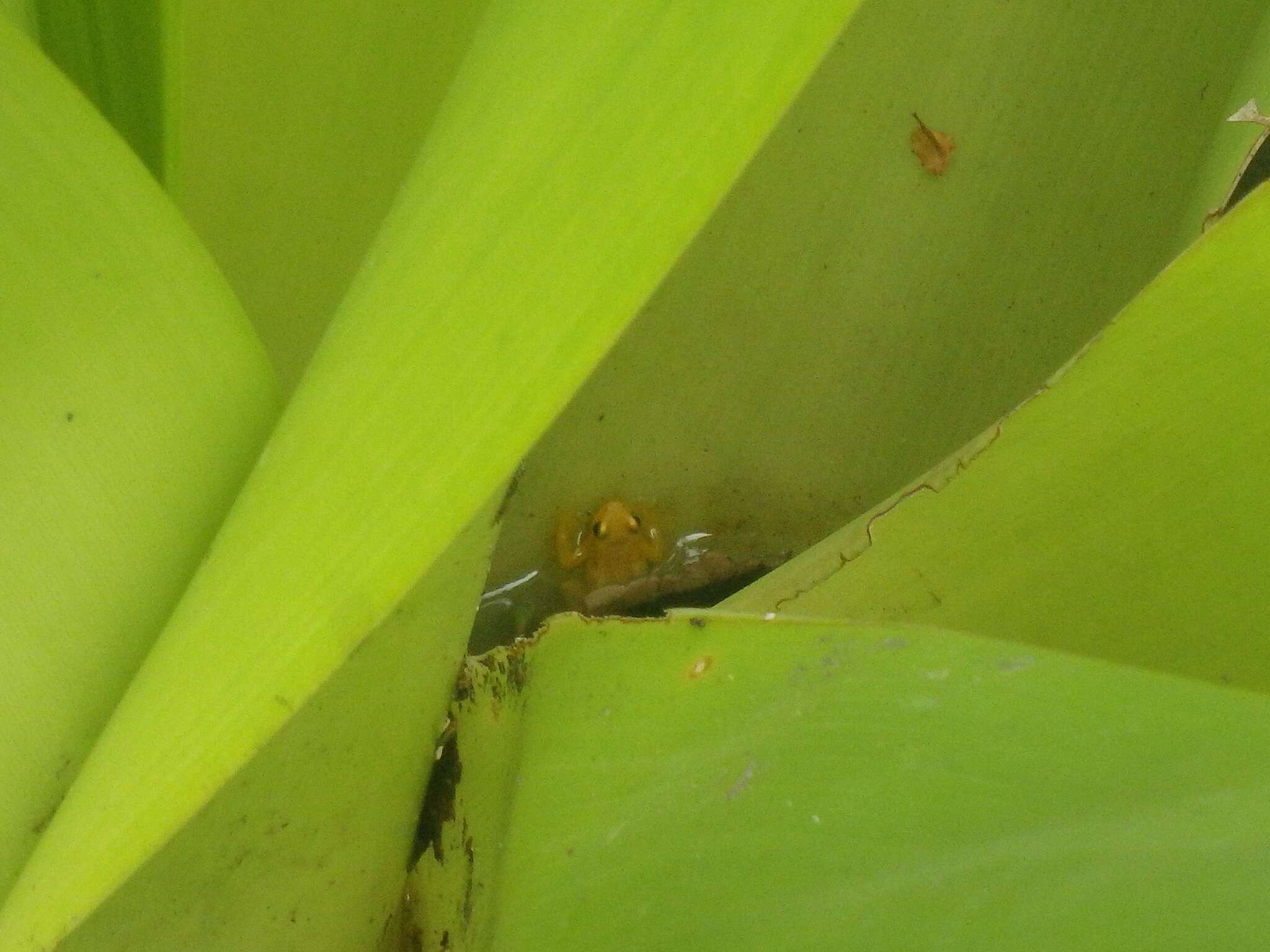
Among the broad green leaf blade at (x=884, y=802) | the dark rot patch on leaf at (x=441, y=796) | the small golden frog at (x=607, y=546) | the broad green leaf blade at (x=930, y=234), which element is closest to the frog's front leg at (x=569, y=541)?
the small golden frog at (x=607, y=546)

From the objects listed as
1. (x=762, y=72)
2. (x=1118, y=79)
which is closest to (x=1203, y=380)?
(x=762, y=72)

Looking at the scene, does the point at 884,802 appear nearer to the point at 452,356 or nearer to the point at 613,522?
the point at 452,356

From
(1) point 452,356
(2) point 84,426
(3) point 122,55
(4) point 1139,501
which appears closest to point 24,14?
(3) point 122,55

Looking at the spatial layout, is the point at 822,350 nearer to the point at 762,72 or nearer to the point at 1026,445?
the point at 1026,445

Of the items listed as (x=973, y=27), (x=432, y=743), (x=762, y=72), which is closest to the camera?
(x=762, y=72)

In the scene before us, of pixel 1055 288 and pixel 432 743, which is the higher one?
pixel 1055 288

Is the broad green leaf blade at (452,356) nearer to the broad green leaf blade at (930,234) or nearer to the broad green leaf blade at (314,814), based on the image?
the broad green leaf blade at (314,814)
